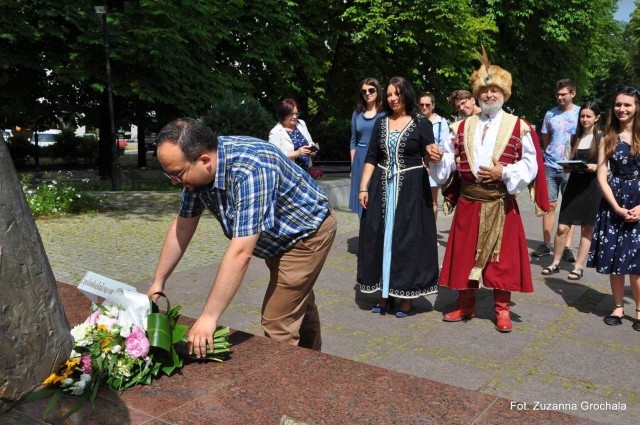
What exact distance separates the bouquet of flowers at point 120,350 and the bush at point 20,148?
2496cm

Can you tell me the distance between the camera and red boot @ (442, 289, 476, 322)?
5438 millimetres

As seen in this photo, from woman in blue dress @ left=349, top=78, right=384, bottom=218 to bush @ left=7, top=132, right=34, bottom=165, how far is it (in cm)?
2081

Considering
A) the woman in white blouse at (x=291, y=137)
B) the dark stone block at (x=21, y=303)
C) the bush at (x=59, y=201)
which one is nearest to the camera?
the dark stone block at (x=21, y=303)

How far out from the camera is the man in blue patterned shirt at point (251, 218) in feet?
9.18

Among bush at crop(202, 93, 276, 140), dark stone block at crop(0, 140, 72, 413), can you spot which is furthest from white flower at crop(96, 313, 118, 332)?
bush at crop(202, 93, 276, 140)

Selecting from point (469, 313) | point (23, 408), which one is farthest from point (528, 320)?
point (23, 408)

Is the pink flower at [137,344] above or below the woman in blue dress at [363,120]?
below

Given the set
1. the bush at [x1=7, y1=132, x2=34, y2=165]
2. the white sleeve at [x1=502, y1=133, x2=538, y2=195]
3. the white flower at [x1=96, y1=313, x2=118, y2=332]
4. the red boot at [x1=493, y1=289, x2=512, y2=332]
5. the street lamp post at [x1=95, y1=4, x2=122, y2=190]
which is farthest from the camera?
the bush at [x1=7, y1=132, x2=34, y2=165]

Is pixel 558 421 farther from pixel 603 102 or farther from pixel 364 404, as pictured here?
pixel 603 102

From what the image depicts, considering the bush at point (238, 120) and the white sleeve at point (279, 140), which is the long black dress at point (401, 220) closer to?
the white sleeve at point (279, 140)

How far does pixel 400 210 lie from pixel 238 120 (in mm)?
6562

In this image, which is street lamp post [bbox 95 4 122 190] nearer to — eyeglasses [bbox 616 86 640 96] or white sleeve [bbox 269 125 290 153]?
white sleeve [bbox 269 125 290 153]

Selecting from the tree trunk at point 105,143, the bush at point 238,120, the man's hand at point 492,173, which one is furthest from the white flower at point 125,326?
the tree trunk at point 105,143

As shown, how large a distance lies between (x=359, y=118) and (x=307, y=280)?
15.4 ft
